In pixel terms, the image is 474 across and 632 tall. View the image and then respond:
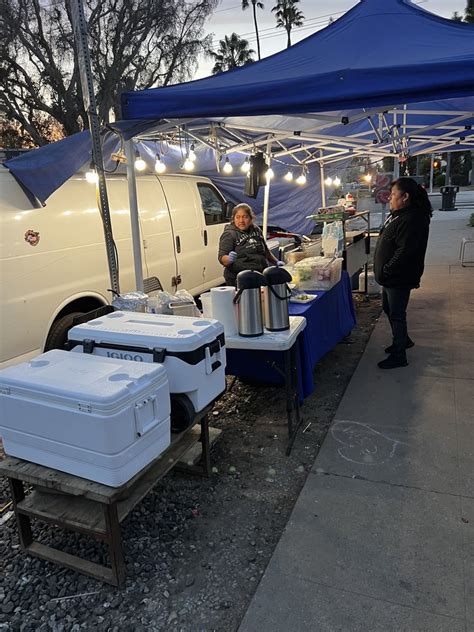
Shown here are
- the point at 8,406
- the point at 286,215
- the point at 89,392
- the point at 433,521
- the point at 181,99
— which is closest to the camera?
the point at 89,392

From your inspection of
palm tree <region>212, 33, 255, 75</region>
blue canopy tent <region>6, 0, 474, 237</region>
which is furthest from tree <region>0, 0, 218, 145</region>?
blue canopy tent <region>6, 0, 474, 237</region>

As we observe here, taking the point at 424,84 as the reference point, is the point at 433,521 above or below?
below

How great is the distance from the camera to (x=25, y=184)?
3789mm

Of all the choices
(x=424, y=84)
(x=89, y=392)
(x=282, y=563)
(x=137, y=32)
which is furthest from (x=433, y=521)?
(x=137, y=32)

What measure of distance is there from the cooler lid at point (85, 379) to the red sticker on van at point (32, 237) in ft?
5.94

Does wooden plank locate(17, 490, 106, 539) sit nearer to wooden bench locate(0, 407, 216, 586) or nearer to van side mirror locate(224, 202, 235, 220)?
wooden bench locate(0, 407, 216, 586)

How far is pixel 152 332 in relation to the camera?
258cm

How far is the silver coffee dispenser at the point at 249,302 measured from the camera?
319 cm

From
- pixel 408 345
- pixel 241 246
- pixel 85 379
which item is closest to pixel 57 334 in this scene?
pixel 241 246

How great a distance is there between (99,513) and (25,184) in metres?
2.74

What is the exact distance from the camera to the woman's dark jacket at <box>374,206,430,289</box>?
14.5 feet

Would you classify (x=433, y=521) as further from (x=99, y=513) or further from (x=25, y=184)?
(x=25, y=184)

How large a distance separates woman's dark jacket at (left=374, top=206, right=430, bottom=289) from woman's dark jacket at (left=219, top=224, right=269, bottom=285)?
127cm

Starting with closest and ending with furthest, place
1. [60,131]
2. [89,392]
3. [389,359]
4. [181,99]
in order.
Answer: [89,392] → [181,99] → [389,359] → [60,131]
